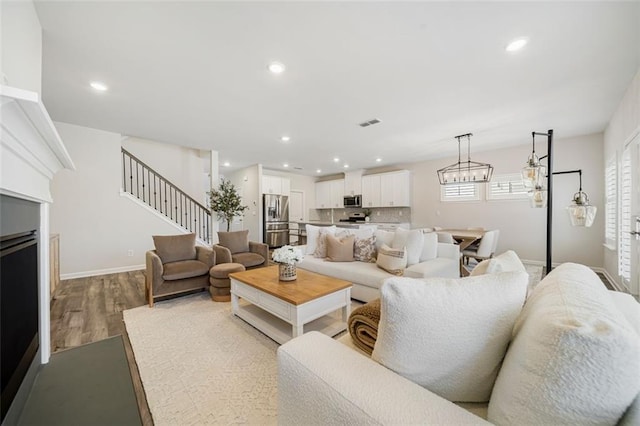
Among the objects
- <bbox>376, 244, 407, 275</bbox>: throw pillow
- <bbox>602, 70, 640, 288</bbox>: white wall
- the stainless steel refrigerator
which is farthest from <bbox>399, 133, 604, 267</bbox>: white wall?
the stainless steel refrigerator

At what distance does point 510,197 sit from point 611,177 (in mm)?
1697

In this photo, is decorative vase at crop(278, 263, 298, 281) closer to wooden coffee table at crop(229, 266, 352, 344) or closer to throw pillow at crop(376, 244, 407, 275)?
wooden coffee table at crop(229, 266, 352, 344)

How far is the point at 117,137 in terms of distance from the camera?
4.57 m

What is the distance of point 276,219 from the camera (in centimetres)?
Result: 756

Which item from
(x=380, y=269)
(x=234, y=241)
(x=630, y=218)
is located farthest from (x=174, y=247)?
(x=630, y=218)

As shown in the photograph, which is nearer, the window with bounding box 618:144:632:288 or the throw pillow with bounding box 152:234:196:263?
the window with bounding box 618:144:632:288

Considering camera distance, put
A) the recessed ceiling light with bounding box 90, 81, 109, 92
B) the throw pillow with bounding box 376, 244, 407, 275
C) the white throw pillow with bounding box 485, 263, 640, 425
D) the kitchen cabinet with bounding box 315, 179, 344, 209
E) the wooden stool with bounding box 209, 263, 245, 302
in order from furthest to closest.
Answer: the kitchen cabinet with bounding box 315, 179, 344, 209
the wooden stool with bounding box 209, 263, 245, 302
the throw pillow with bounding box 376, 244, 407, 275
the recessed ceiling light with bounding box 90, 81, 109, 92
the white throw pillow with bounding box 485, 263, 640, 425

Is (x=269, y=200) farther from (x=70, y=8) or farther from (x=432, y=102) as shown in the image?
(x=70, y=8)

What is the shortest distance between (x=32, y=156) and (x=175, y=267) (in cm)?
216

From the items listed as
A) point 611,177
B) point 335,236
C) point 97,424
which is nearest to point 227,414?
point 97,424

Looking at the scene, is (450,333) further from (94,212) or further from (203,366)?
(94,212)

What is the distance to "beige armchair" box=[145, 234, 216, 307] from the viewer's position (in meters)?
3.02

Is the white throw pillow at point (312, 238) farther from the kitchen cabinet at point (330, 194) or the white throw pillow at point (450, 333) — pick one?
the kitchen cabinet at point (330, 194)

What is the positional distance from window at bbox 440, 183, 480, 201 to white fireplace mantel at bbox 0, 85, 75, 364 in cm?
655
